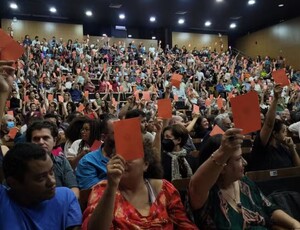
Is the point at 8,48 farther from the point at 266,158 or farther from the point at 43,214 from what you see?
the point at 266,158

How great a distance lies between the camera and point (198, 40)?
73.4ft

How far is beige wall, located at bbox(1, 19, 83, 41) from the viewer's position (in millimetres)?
17302

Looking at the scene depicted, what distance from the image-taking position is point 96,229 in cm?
138

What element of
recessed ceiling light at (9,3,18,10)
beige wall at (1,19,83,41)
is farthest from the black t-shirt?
beige wall at (1,19,83,41)

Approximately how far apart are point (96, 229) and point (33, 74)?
10.3 meters

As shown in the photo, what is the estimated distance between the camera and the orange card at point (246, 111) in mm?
1519

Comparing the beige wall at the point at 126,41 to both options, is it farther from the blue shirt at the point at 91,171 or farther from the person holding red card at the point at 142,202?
the person holding red card at the point at 142,202

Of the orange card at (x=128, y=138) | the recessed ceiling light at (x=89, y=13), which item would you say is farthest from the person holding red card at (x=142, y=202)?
the recessed ceiling light at (x=89, y=13)

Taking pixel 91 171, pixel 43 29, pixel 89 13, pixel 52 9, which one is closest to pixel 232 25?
pixel 89 13

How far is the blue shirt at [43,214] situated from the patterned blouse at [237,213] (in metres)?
0.61

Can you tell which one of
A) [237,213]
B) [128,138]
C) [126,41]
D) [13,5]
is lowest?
[237,213]

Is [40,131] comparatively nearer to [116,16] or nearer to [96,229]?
[96,229]

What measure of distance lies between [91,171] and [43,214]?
0.83m

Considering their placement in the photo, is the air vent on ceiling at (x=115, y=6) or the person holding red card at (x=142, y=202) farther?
the air vent on ceiling at (x=115, y=6)
